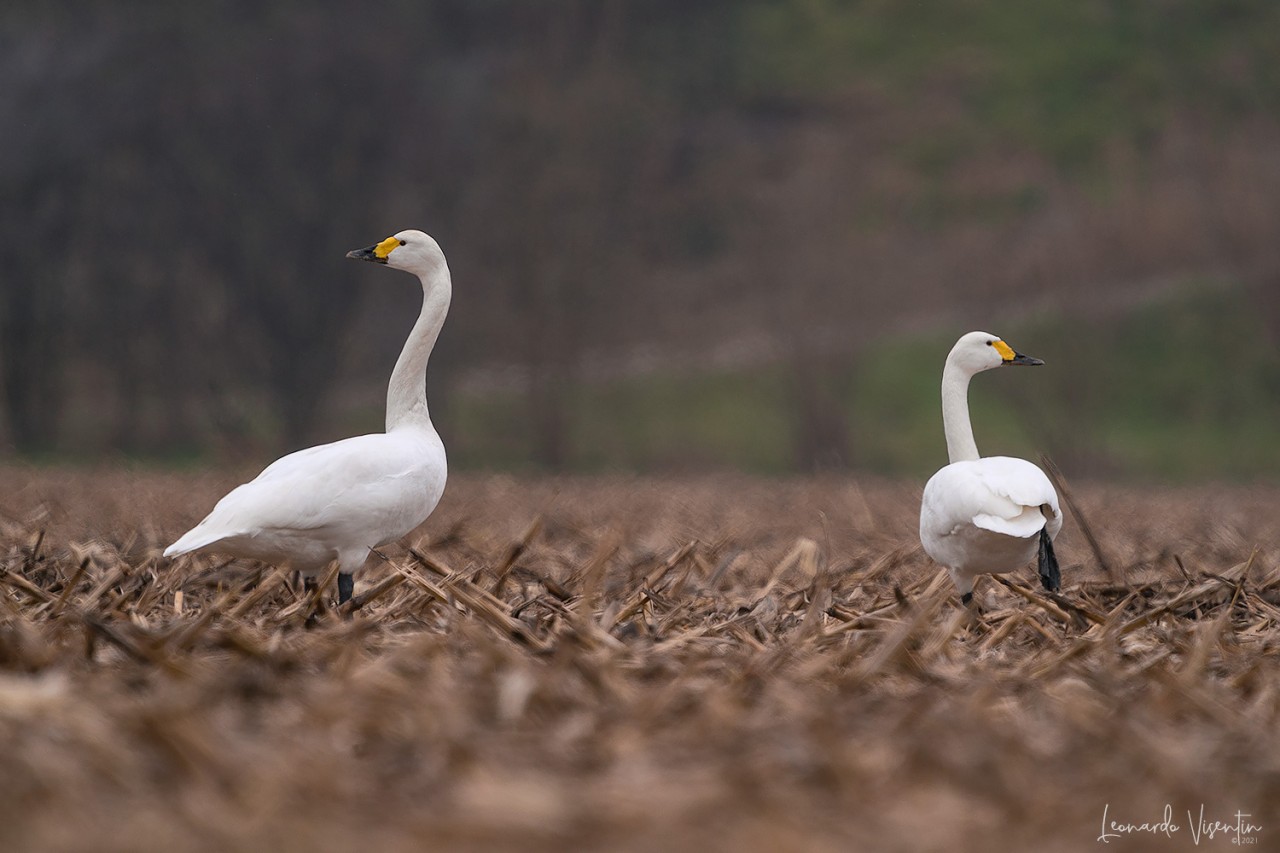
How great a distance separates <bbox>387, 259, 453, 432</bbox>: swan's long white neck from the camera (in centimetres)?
567

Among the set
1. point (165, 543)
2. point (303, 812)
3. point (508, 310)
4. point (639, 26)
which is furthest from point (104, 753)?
point (639, 26)

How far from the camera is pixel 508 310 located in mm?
24250

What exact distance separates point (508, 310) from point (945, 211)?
542 inches

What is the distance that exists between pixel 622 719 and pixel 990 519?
2.37 m

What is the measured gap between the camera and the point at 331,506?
190 inches

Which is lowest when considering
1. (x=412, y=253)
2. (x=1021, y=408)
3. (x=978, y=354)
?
(x=1021, y=408)

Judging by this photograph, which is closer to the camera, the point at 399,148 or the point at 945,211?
the point at 399,148

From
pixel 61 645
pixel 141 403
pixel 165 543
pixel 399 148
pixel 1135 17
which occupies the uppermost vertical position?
pixel 1135 17

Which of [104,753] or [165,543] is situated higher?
[104,753]

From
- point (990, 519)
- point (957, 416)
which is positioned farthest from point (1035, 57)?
point (990, 519)

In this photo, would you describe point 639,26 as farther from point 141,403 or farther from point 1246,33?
point 141,403

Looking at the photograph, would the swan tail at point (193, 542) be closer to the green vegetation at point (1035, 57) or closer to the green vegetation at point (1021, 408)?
the green vegetation at point (1021, 408)

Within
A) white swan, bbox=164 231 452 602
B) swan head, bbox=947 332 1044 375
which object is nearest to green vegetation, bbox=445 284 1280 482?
swan head, bbox=947 332 1044 375

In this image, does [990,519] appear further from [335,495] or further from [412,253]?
[412,253]
